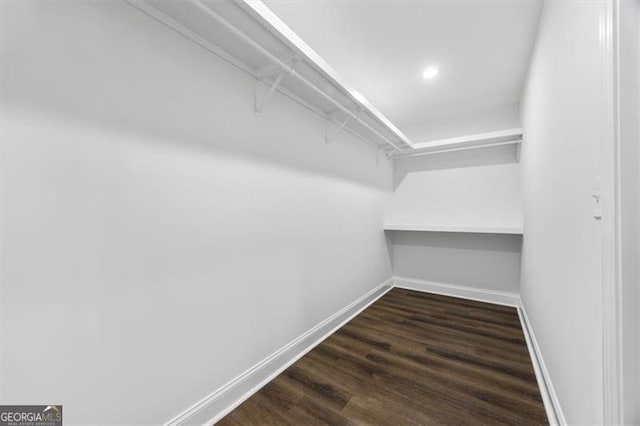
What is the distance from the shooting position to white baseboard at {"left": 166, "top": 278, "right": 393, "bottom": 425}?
1.36 meters

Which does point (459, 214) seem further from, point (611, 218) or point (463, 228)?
point (611, 218)

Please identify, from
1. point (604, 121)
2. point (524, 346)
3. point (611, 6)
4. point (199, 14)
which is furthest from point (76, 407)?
point (524, 346)

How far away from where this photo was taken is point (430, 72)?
2430mm

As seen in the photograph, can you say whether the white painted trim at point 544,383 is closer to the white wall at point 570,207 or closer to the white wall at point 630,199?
the white wall at point 570,207

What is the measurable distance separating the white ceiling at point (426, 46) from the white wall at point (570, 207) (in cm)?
31

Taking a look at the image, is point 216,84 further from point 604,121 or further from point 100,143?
point 604,121

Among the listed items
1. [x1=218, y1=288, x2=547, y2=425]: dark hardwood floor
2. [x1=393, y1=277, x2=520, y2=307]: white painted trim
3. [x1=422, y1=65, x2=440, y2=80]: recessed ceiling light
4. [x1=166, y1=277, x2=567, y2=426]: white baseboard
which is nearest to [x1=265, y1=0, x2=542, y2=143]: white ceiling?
[x1=422, y1=65, x2=440, y2=80]: recessed ceiling light

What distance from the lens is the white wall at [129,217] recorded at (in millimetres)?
872

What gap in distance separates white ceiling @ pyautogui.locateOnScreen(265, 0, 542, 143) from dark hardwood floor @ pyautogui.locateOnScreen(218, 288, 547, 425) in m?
2.62

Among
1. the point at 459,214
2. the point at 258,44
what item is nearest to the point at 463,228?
the point at 459,214

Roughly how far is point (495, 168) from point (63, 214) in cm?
→ 424

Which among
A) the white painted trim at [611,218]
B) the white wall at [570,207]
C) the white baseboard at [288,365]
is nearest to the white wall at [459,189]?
the white baseboard at [288,365]

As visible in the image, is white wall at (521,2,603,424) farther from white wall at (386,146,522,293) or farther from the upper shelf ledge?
white wall at (386,146,522,293)

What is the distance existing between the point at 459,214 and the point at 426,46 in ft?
7.90
